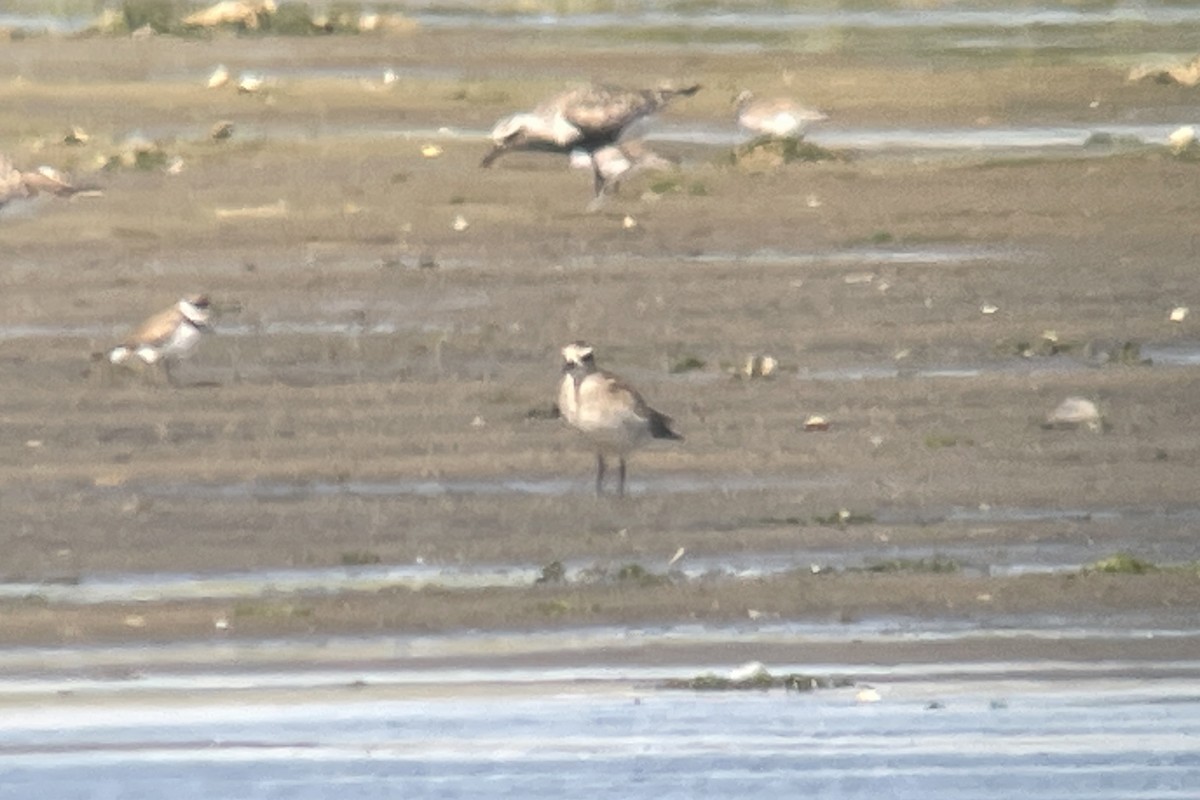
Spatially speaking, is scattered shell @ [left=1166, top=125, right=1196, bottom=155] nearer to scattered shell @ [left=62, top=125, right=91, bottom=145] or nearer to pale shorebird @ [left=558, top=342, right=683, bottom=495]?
pale shorebird @ [left=558, top=342, right=683, bottom=495]

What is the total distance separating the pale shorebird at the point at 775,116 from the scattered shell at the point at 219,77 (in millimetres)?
2034

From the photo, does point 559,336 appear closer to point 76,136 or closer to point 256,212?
point 256,212

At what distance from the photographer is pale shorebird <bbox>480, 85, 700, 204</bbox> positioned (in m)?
11.8

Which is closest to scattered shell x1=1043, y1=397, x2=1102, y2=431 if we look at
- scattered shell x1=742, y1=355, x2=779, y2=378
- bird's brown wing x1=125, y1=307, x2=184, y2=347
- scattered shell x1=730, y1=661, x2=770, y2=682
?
scattered shell x1=742, y1=355, x2=779, y2=378

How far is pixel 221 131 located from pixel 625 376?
9.49 feet

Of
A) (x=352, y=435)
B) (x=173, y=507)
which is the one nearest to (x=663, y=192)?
(x=352, y=435)

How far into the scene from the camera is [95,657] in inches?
313

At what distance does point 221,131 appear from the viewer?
12.4 metres

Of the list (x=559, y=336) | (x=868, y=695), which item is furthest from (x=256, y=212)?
(x=868, y=695)

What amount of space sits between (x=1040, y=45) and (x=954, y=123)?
0.89 m

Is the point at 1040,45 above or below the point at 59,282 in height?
above

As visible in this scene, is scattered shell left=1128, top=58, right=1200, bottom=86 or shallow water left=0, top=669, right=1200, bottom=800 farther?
scattered shell left=1128, top=58, right=1200, bottom=86

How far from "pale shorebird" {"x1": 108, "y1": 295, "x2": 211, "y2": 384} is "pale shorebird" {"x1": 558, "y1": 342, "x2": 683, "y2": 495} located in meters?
1.31

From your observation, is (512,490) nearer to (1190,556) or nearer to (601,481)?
(601,481)
